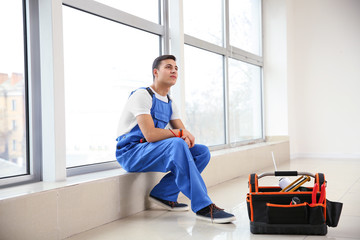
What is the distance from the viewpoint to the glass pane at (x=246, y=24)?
5527 millimetres

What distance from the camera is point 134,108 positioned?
8.73 feet

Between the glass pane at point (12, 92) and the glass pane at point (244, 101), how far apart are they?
3175 millimetres

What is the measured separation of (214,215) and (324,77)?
177 inches

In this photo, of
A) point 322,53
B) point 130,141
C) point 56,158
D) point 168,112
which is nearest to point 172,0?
point 168,112

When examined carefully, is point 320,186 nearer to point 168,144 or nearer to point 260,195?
point 260,195

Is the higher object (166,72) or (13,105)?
(166,72)

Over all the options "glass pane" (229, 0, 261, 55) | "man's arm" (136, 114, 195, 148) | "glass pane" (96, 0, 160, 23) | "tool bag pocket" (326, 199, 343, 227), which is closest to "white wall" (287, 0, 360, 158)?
"glass pane" (229, 0, 261, 55)

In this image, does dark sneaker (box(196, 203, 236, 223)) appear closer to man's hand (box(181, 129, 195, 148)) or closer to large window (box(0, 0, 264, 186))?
man's hand (box(181, 129, 195, 148))

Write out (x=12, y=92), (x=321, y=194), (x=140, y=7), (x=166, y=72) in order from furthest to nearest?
(x=140, y=7) → (x=166, y=72) → (x=12, y=92) → (x=321, y=194)

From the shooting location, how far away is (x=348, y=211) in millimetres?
2699

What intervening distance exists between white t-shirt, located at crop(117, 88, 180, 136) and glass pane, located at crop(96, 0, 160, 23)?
34.9 inches

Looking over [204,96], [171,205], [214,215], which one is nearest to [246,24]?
[204,96]

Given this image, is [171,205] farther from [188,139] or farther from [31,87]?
[31,87]

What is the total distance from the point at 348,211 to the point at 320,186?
66cm
